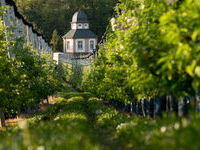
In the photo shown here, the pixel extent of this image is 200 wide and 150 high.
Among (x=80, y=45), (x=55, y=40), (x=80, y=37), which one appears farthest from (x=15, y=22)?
(x=55, y=40)

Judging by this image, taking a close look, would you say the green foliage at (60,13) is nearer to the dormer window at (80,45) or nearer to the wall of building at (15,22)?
the dormer window at (80,45)

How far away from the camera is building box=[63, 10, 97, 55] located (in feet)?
366

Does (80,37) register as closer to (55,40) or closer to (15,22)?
(55,40)

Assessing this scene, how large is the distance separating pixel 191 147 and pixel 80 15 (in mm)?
107062

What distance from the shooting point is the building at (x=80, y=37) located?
111500 mm

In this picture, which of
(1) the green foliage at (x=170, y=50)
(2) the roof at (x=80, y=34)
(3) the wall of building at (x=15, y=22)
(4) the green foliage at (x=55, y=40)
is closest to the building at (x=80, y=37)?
(2) the roof at (x=80, y=34)

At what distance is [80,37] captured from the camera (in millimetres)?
111812

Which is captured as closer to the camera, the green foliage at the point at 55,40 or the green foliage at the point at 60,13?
the green foliage at the point at 55,40

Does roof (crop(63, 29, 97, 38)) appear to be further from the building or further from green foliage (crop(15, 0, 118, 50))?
green foliage (crop(15, 0, 118, 50))

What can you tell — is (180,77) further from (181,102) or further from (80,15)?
(80,15)

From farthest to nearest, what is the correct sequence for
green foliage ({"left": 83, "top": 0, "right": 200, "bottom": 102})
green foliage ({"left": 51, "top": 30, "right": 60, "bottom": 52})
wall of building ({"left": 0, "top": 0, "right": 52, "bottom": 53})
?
green foliage ({"left": 51, "top": 30, "right": 60, "bottom": 52}), wall of building ({"left": 0, "top": 0, "right": 52, "bottom": 53}), green foliage ({"left": 83, "top": 0, "right": 200, "bottom": 102})

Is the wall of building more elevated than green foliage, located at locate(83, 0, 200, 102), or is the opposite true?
the wall of building

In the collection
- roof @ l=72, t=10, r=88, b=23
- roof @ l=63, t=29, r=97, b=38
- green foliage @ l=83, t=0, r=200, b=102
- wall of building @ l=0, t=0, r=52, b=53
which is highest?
roof @ l=72, t=10, r=88, b=23

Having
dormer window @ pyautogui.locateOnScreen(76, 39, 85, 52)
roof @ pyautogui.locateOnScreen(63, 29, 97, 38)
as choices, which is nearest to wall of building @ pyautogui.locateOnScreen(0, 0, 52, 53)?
roof @ pyautogui.locateOnScreen(63, 29, 97, 38)
